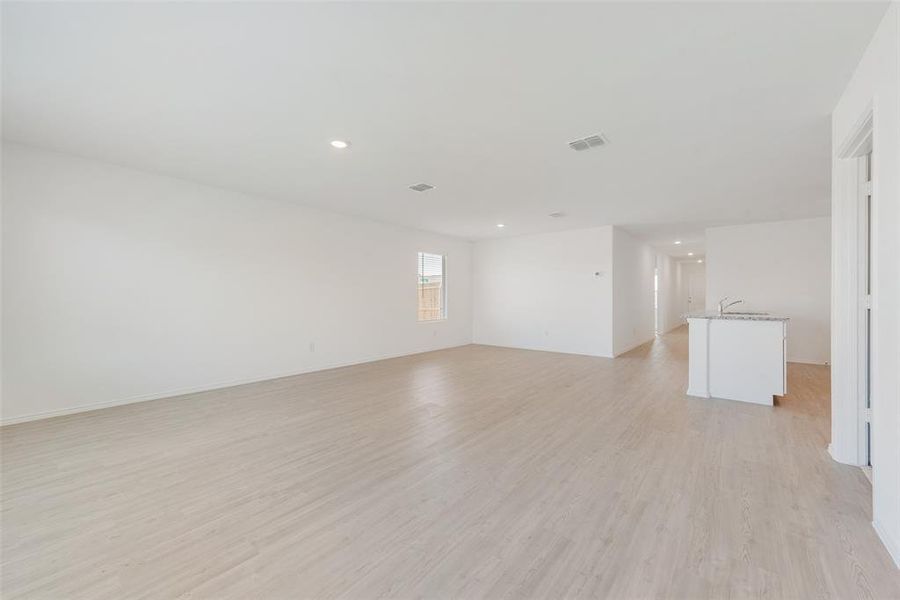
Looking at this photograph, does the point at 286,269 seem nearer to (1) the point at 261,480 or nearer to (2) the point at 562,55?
(1) the point at 261,480

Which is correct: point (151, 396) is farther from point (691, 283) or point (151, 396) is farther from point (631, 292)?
point (691, 283)

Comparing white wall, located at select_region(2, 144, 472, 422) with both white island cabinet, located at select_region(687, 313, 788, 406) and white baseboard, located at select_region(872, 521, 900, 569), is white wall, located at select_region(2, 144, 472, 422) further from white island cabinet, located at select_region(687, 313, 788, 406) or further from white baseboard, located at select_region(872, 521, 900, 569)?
white baseboard, located at select_region(872, 521, 900, 569)

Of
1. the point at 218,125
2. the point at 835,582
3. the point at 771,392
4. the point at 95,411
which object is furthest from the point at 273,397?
the point at 771,392

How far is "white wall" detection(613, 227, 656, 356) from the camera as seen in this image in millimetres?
7000

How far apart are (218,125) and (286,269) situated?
2.62 metres

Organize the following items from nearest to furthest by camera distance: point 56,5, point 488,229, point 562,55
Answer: point 56,5 < point 562,55 < point 488,229

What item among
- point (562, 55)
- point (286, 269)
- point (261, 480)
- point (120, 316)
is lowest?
point (261, 480)

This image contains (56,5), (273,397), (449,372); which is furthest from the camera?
(449,372)

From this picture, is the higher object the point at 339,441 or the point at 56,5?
the point at 56,5

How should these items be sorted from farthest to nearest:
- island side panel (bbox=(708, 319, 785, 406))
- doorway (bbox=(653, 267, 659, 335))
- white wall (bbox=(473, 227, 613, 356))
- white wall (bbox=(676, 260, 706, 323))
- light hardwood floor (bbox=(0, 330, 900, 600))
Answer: white wall (bbox=(676, 260, 706, 323)) < doorway (bbox=(653, 267, 659, 335)) < white wall (bbox=(473, 227, 613, 356)) < island side panel (bbox=(708, 319, 785, 406)) < light hardwood floor (bbox=(0, 330, 900, 600))

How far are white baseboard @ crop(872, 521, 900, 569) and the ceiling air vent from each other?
2940mm

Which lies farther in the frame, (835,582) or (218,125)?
(218,125)

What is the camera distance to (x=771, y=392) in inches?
149

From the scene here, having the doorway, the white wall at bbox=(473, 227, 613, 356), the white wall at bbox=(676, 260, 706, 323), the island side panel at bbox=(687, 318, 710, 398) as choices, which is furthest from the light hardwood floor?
the white wall at bbox=(676, 260, 706, 323)
